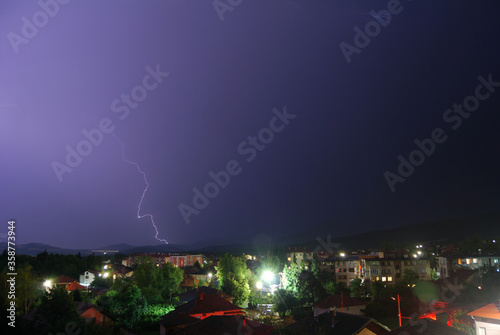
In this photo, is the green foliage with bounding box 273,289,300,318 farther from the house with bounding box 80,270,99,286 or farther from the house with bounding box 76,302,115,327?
the house with bounding box 80,270,99,286

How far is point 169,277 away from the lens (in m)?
31.1

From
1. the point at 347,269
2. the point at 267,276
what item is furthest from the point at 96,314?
the point at 347,269

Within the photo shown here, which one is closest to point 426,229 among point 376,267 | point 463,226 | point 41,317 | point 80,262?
point 463,226

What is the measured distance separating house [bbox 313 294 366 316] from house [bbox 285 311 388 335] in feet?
21.0

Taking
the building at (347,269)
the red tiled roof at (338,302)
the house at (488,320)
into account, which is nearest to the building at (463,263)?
the building at (347,269)

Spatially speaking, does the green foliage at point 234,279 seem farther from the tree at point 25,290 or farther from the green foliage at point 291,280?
the tree at point 25,290

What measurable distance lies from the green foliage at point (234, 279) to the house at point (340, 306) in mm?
7705

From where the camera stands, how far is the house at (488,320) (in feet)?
38.7

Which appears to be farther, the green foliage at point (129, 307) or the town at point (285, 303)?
the green foliage at point (129, 307)

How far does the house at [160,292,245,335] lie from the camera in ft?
64.3

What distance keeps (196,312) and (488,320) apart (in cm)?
1515

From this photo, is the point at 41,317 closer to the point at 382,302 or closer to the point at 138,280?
the point at 138,280

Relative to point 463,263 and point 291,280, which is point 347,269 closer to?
point 463,263

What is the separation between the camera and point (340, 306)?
23875mm
